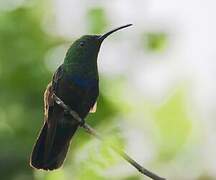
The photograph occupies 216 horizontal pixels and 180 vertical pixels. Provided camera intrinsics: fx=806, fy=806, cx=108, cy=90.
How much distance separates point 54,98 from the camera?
3.25m

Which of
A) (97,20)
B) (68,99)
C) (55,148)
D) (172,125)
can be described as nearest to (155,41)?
(97,20)

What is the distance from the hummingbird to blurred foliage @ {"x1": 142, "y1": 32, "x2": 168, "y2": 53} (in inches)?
73.9

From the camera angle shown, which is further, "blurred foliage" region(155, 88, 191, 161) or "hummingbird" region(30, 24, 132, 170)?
"blurred foliage" region(155, 88, 191, 161)

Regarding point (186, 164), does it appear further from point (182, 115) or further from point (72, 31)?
point (72, 31)

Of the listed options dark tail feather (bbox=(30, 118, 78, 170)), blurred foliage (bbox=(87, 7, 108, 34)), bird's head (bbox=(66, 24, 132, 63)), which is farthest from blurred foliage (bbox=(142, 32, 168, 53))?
dark tail feather (bbox=(30, 118, 78, 170))

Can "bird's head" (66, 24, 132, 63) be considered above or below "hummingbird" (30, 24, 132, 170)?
above

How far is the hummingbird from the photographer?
3.34m

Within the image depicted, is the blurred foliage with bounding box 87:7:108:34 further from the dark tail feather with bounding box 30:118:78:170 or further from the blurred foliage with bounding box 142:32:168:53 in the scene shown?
the dark tail feather with bounding box 30:118:78:170

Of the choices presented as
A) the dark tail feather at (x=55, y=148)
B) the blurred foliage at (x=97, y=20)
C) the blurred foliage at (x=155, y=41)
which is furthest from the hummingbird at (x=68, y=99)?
the blurred foliage at (x=155, y=41)

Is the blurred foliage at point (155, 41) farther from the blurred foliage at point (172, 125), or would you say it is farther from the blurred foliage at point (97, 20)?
the blurred foliage at point (172, 125)

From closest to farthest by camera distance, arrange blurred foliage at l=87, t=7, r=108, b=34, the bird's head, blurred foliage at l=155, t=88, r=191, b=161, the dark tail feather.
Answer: the dark tail feather, the bird's head, blurred foliage at l=155, t=88, r=191, b=161, blurred foliage at l=87, t=7, r=108, b=34

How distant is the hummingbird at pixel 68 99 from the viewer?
3.34 m

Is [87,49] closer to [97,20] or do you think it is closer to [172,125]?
[172,125]

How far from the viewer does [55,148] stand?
3.40 m
